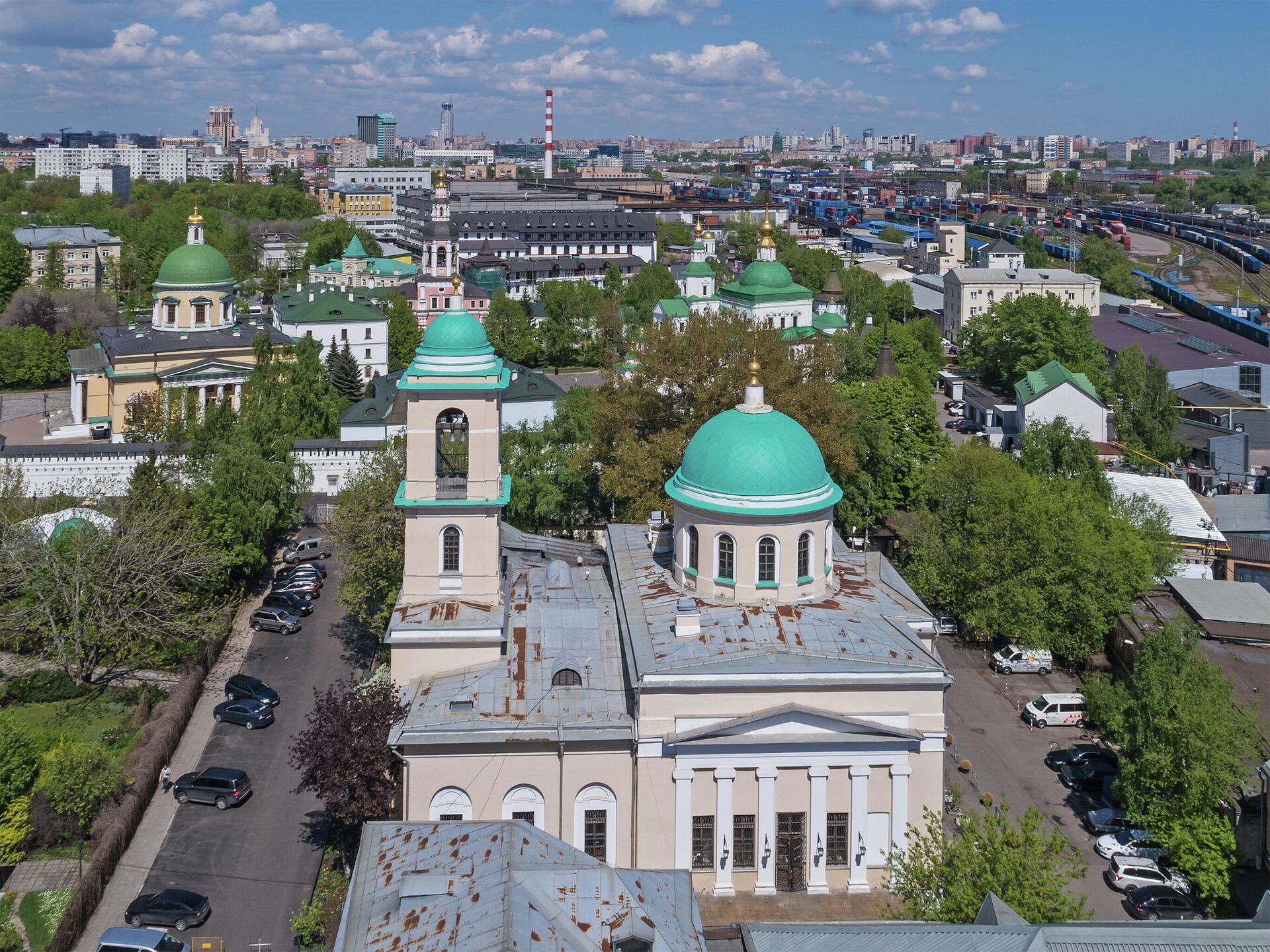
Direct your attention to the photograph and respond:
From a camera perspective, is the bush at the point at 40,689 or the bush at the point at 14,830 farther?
the bush at the point at 40,689

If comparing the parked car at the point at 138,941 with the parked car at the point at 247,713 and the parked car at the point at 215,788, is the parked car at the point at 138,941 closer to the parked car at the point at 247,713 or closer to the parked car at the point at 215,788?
the parked car at the point at 215,788

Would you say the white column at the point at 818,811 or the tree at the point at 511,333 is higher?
the tree at the point at 511,333

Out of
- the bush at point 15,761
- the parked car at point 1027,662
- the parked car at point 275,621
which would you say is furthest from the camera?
the parked car at point 275,621

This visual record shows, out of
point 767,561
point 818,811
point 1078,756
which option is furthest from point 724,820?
point 1078,756

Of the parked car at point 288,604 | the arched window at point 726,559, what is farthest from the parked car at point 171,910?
the parked car at point 288,604

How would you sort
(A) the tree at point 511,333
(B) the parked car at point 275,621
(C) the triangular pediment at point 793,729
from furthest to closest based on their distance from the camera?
(A) the tree at point 511,333 < (B) the parked car at point 275,621 < (C) the triangular pediment at point 793,729

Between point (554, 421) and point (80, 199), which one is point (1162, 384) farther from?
point (80, 199)

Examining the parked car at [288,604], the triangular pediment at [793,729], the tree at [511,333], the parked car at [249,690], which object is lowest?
the parked car at [249,690]
